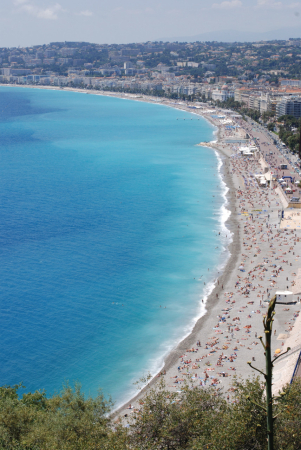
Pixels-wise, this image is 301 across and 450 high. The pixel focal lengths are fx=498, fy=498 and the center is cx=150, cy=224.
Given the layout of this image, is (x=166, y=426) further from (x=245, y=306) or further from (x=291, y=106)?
(x=291, y=106)

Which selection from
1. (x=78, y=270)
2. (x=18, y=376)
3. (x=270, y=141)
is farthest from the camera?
(x=270, y=141)

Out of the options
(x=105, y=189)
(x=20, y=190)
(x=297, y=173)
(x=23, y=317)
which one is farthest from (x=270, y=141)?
(x=23, y=317)

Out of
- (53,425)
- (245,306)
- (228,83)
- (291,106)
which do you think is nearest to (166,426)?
(53,425)

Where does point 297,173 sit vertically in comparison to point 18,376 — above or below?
above

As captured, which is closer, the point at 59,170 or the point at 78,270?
the point at 78,270

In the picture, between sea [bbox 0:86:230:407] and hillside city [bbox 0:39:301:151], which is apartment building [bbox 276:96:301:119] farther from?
sea [bbox 0:86:230:407]

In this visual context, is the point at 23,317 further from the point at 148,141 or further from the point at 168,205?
the point at 148,141

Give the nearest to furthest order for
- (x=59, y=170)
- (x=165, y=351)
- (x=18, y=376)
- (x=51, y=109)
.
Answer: (x=18, y=376)
(x=165, y=351)
(x=59, y=170)
(x=51, y=109)

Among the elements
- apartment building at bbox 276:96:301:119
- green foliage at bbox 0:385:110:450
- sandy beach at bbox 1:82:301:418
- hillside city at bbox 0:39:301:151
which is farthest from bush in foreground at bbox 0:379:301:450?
apartment building at bbox 276:96:301:119
